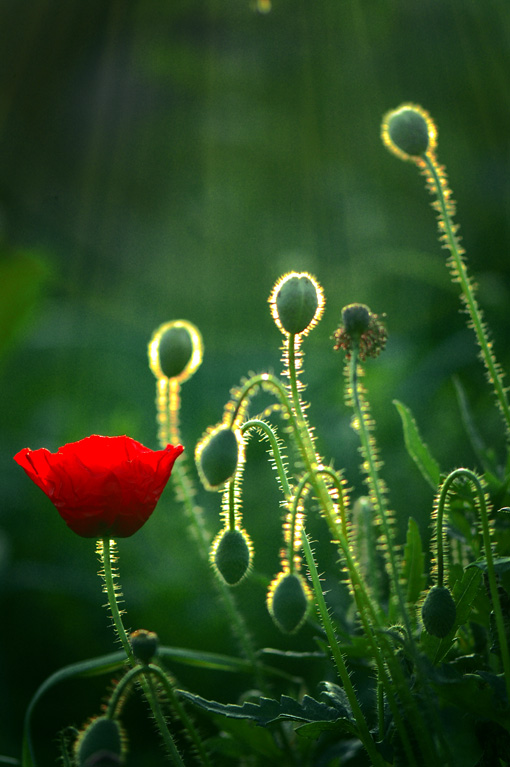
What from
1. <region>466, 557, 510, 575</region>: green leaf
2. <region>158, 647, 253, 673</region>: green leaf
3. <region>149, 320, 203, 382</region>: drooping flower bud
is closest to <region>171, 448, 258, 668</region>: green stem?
<region>158, 647, 253, 673</region>: green leaf

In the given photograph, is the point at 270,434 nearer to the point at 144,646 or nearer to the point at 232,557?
the point at 232,557

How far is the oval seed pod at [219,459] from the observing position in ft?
2.96

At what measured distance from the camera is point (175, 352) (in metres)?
1.21

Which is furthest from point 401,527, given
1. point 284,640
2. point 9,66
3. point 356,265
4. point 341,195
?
point 9,66

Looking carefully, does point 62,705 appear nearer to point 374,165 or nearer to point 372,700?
point 372,700

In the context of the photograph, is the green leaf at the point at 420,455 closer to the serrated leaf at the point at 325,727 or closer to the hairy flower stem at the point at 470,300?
the hairy flower stem at the point at 470,300

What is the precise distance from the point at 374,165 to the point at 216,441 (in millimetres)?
3184

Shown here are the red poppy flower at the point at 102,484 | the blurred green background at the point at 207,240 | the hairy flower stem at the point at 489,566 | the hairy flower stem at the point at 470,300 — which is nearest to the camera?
the hairy flower stem at the point at 489,566

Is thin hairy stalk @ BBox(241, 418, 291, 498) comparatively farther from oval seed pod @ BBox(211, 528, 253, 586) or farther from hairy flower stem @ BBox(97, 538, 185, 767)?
hairy flower stem @ BBox(97, 538, 185, 767)

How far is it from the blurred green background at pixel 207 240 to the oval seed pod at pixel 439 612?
2.73ft

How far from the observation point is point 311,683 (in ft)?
4.70

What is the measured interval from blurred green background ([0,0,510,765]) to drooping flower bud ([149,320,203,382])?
0.68 meters

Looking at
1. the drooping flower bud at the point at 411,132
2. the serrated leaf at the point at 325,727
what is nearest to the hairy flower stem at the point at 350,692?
the serrated leaf at the point at 325,727

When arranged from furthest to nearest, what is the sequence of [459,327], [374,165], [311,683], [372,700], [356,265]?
[374,165]
[356,265]
[459,327]
[311,683]
[372,700]
